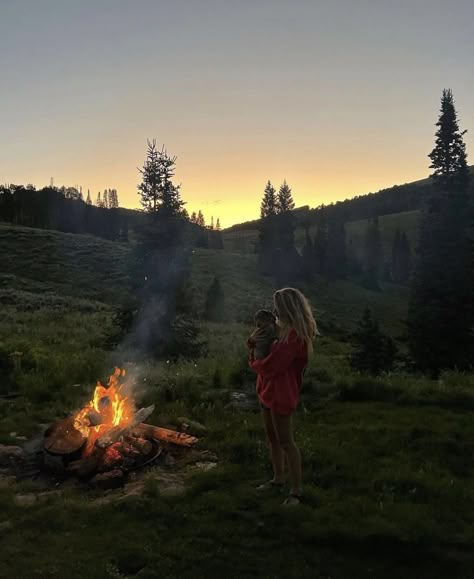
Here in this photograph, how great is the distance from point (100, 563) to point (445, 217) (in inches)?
999

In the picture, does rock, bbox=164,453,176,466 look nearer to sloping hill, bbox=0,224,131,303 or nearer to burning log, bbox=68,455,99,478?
burning log, bbox=68,455,99,478

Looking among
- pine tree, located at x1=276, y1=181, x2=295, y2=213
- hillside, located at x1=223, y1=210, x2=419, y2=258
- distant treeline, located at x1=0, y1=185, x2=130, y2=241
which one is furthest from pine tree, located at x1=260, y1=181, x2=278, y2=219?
hillside, located at x1=223, y1=210, x2=419, y2=258

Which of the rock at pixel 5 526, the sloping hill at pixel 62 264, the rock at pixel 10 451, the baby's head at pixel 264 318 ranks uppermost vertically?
the sloping hill at pixel 62 264

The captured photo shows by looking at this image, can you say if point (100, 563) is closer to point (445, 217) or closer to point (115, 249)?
point (445, 217)

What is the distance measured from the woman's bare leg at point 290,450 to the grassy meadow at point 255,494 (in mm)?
211

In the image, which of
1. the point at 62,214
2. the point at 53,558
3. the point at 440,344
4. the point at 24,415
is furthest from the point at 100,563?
the point at 62,214

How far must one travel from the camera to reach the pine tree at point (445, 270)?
76.3 feet

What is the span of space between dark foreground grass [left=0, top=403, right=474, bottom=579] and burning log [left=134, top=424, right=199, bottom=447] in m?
0.64

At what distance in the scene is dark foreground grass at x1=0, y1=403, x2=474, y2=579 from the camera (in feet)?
15.0

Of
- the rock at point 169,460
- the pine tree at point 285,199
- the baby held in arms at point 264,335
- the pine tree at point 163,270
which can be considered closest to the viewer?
the baby held in arms at point 264,335

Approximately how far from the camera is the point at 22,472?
7.05m

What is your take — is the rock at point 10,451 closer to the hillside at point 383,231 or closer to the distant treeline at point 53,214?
the distant treeline at point 53,214

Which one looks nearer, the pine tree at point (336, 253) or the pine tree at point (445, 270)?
the pine tree at point (445, 270)

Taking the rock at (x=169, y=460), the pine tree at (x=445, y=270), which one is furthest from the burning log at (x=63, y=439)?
the pine tree at (x=445, y=270)
